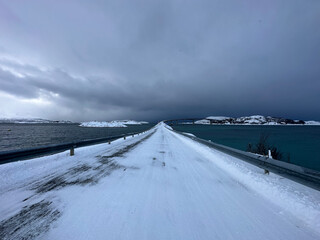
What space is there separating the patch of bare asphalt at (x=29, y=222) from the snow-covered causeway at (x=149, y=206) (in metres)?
0.01

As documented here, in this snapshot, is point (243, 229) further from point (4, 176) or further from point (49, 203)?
point (4, 176)

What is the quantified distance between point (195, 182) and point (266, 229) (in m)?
1.92

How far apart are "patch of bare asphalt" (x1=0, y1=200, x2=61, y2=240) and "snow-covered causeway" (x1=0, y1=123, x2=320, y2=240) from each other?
0.5 inches

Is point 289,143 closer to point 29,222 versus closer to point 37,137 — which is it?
point 29,222

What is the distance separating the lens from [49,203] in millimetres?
2621

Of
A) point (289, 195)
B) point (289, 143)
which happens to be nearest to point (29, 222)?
point (289, 195)

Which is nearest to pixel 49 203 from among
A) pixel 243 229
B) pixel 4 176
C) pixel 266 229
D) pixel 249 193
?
pixel 4 176

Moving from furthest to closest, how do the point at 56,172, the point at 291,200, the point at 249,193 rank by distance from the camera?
1. the point at 56,172
2. the point at 249,193
3. the point at 291,200

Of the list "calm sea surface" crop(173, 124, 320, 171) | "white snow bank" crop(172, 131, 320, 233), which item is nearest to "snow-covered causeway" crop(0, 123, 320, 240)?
"white snow bank" crop(172, 131, 320, 233)

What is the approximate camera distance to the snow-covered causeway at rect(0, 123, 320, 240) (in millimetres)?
2004

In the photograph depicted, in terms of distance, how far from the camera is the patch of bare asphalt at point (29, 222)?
1860mm

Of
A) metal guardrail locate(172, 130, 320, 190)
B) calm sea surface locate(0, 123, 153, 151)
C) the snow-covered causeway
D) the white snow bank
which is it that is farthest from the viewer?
calm sea surface locate(0, 123, 153, 151)

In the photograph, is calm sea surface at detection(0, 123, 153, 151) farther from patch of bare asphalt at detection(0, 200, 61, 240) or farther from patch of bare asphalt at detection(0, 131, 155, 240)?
patch of bare asphalt at detection(0, 200, 61, 240)

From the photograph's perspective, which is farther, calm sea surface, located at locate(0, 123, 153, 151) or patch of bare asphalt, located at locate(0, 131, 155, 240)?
calm sea surface, located at locate(0, 123, 153, 151)
